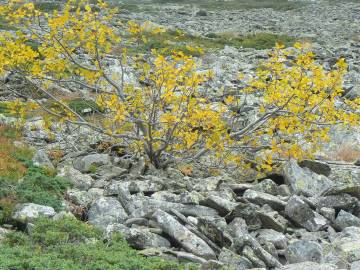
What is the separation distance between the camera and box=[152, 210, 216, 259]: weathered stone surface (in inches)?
343

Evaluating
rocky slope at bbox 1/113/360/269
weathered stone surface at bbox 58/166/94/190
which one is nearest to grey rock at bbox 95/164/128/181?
rocky slope at bbox 1/113/360/269

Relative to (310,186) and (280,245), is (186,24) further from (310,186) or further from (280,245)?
(280,245)

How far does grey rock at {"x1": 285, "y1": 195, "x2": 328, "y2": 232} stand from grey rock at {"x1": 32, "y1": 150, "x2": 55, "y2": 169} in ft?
18.7

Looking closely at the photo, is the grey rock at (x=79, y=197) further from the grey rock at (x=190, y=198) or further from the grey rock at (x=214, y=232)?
the grey rock at (x=214, y=232)

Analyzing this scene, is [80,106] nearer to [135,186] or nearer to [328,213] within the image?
[135,186]

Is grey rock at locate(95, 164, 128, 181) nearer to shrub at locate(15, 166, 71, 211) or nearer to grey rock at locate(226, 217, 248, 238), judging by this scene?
shrub at locate(15, 166, 71, 211)

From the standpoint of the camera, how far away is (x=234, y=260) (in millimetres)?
8406

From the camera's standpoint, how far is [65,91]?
23656 mm

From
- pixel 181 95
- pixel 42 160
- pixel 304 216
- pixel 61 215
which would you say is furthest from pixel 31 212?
pixel 304 216

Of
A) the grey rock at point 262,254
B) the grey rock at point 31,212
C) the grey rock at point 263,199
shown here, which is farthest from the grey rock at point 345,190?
the grey rock at point 31,212

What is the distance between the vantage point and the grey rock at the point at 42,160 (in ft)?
43.1

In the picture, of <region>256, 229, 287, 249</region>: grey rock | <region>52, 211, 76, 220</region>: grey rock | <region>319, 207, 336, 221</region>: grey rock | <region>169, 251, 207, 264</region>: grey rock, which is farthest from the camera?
<region>319, 207, 336, 221</region>: grey rock

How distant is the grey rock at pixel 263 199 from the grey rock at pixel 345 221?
1.13 meters

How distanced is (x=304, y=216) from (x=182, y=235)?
295 centimetres
